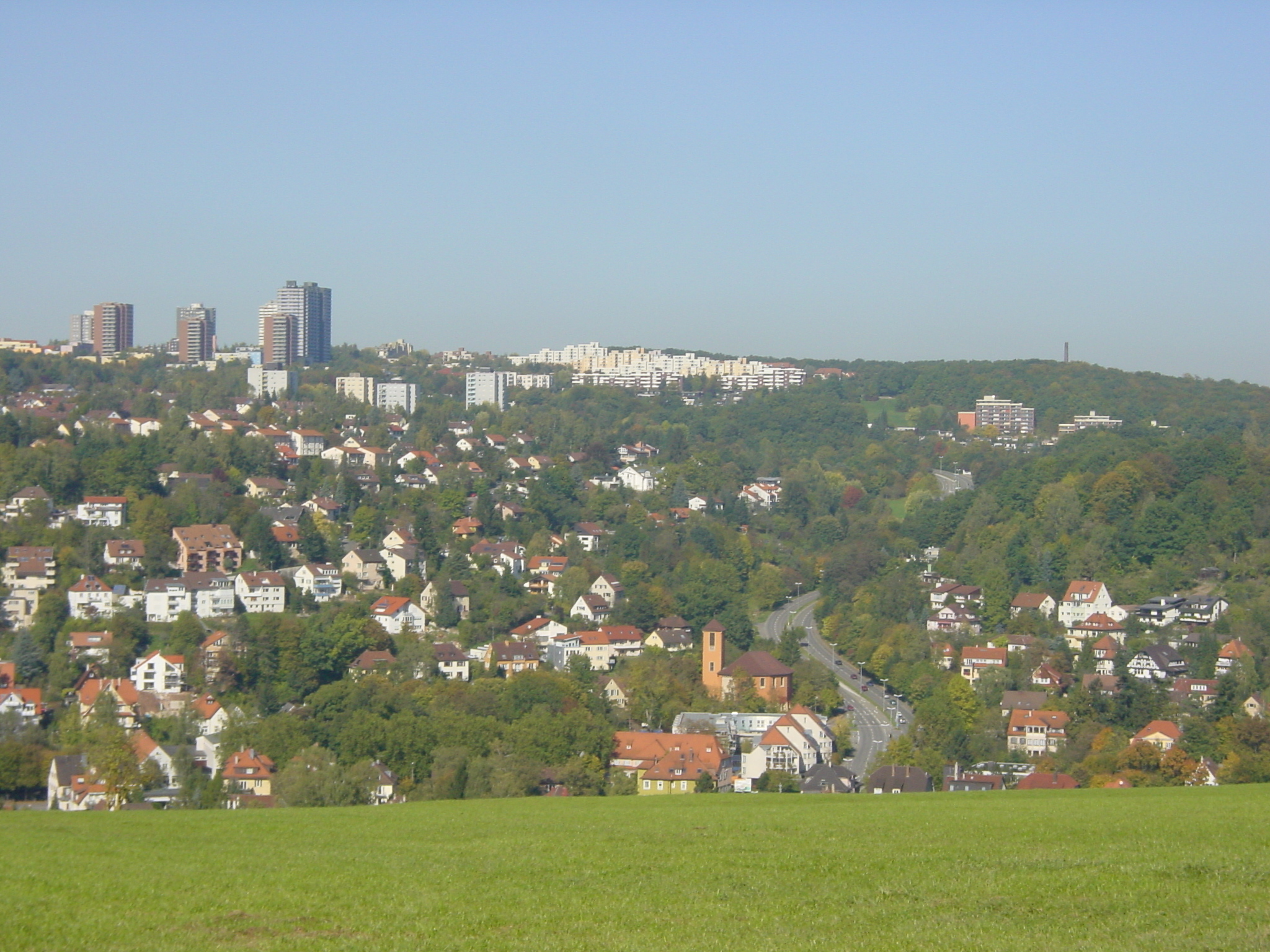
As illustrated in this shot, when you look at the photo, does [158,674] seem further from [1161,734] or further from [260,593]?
[1161,734]

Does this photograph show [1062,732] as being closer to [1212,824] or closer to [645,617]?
[645,617]

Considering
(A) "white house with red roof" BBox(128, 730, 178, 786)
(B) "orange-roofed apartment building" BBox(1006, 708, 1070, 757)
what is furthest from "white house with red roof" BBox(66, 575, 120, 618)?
(B) "orange-roofed apartment building" BBox(1006, 708, 1070, 757)

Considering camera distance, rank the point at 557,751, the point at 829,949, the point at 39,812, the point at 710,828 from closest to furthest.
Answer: the point at 829,949 → the point at 710,828 → the point at 39,812 → the point at 557,751

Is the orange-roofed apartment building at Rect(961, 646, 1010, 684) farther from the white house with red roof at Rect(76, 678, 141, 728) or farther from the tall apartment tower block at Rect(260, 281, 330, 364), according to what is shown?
the tall apartment tower block at Rect(260, 281, 330, 364)

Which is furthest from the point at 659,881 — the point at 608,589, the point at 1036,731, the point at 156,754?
the point at 608,589

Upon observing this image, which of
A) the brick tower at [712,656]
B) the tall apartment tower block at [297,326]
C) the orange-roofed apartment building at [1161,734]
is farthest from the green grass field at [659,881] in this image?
the tall apartment tower block at [297,326]

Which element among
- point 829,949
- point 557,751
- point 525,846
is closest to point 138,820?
point 525,846

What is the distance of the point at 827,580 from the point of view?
57.4 meters

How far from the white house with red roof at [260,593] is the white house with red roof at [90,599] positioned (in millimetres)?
4037

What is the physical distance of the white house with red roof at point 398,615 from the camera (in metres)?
47.2

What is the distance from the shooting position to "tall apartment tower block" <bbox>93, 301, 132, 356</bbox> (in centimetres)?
11975

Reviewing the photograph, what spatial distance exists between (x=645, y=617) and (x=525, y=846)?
39924mm

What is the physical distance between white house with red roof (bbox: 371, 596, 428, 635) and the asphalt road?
39.6 ft

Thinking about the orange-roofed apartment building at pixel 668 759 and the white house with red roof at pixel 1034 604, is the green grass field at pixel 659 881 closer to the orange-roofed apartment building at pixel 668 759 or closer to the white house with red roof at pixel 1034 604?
the orange-roofed apartment building at pixel 668 759
